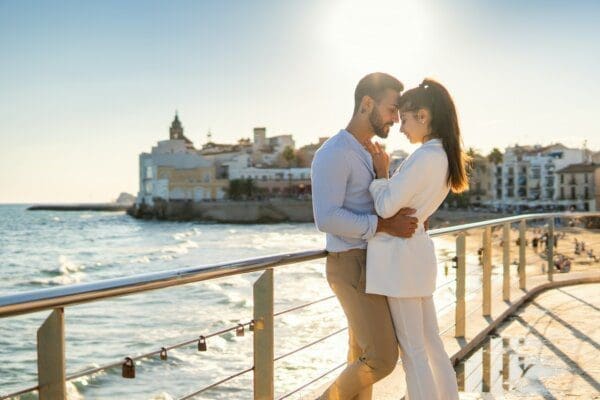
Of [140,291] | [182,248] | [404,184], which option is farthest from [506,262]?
[182,248]

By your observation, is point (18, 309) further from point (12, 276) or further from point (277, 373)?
point (12, 276)

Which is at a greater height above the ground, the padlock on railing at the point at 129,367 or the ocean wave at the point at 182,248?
the padlock on railing at the point at 129,367

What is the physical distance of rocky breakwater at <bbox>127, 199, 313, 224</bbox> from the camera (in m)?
89.4

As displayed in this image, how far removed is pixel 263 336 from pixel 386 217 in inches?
23.2

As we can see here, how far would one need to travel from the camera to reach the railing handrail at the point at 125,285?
149 centimetres

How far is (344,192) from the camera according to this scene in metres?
2.37

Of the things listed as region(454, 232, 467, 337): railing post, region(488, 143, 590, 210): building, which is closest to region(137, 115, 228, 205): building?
region(488, 143, 590, 210): building

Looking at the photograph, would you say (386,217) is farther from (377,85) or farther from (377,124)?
(377,85)

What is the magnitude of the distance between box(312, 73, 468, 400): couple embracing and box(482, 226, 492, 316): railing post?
2.75 m

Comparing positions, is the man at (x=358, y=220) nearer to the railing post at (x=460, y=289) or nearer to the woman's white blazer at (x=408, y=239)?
the woman's white blazer at (x=408, y=239)

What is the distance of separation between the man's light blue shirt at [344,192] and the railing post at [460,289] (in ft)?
7.27

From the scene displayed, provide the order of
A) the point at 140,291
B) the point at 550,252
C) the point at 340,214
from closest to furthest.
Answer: the point at 140,291
the point at 340,214
the point at 550,252

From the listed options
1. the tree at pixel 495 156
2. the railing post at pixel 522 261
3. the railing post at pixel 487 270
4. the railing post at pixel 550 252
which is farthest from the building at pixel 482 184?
the railing post at pixel 487 270

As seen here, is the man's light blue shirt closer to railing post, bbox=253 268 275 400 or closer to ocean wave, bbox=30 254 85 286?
railing post, bbox=253 268 275 400
